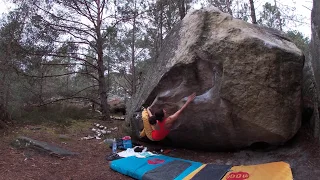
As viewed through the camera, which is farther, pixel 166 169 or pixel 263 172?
pixel 166 169

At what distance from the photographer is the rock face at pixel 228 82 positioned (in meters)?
4.75

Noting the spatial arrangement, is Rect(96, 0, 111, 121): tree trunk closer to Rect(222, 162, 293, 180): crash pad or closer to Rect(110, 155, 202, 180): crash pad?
Rect(110, 155, 202, 180): crash pad

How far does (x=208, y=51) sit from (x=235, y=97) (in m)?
1.07

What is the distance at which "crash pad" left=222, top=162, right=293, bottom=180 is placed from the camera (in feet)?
13.4

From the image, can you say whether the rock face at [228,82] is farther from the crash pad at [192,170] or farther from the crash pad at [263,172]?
the crash pad at [192,170]

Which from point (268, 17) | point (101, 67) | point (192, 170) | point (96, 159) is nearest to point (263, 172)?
point (192, 170)

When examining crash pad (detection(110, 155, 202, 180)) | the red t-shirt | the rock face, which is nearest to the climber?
the red t-shirt


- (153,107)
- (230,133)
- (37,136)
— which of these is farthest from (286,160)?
(37,136)

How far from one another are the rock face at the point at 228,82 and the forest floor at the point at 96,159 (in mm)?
252

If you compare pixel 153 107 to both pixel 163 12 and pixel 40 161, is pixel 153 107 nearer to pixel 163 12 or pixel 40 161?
pixel 40 161

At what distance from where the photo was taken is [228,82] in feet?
16.2

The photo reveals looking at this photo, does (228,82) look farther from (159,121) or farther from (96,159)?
(96,159)

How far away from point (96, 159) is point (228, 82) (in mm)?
3450

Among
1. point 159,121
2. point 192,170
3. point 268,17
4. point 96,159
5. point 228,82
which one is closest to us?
point 192,170
